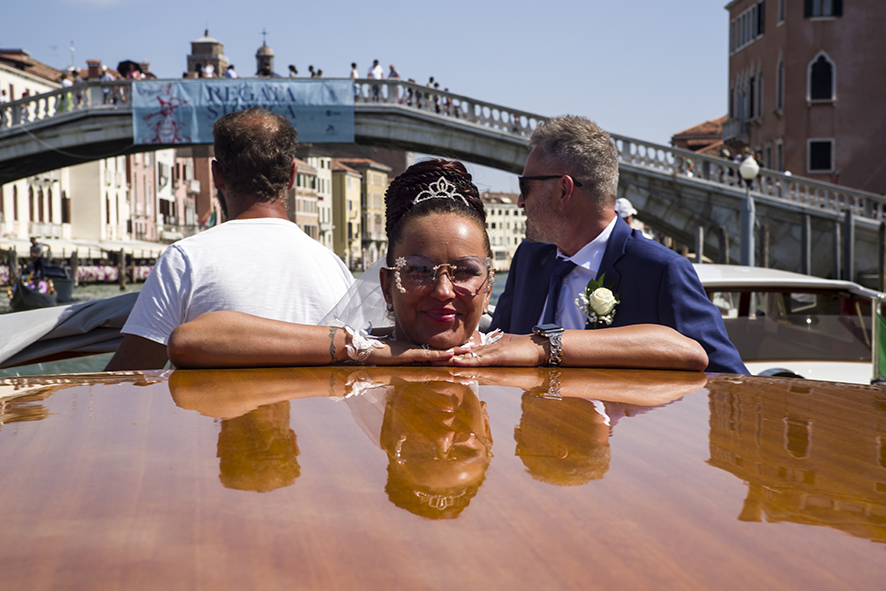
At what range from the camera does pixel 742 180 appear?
69.8 ft

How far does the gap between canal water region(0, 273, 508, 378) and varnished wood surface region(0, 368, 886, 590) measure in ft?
4.49

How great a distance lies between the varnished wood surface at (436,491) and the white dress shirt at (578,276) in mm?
1292

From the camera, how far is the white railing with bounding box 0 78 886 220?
20312mm

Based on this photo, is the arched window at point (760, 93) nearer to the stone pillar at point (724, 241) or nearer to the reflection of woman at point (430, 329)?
the stone pillar at point (724, 241)

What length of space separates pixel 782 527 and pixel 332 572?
1.12ft

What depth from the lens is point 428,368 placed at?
147 cm

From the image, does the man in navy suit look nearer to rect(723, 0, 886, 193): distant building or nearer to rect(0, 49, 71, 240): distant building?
rect(723, 0, 886, 193): distant building

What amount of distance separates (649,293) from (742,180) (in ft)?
66.8

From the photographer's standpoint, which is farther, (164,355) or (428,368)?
(164,355)

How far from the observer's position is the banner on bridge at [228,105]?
864 inches

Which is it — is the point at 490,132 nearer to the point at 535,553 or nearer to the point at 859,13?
the point at 859,13

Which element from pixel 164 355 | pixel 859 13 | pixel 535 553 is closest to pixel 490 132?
pixel 859 13

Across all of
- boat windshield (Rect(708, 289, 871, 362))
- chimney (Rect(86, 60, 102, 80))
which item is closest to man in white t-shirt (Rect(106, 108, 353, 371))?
boat windshield (Rect(708, 289, 871, 362))

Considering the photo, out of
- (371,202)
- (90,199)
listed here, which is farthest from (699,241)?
(371,202)
